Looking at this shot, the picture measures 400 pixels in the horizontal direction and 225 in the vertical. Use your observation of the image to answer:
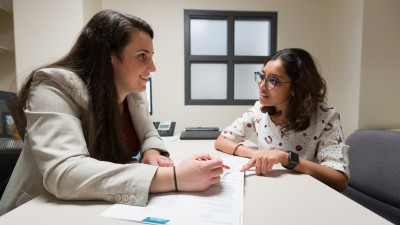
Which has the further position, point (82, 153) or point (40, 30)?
point (40, 30)

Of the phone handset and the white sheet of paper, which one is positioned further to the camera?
the phone handset

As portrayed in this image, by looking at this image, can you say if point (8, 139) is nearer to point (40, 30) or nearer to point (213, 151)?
point (213, 151)

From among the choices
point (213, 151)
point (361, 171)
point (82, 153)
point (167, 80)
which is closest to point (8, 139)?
point (82, 153)

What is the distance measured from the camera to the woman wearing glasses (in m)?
0.98

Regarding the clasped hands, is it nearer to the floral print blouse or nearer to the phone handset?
the floral print blouse

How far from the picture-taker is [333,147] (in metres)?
0.98

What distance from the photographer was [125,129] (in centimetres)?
108

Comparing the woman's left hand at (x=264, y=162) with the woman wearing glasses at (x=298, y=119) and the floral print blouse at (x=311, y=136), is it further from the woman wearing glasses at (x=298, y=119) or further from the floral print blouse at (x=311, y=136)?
the floral print blouse at (x=311, y=136)

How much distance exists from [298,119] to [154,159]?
0.68 metres

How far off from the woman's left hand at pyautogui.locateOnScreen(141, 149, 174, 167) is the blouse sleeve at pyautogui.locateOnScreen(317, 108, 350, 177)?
63cm

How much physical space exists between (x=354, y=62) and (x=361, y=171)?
1553 millimetres

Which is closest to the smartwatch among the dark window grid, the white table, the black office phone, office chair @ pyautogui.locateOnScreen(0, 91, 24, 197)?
the white table

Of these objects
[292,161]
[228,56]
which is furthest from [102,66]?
[228,56]

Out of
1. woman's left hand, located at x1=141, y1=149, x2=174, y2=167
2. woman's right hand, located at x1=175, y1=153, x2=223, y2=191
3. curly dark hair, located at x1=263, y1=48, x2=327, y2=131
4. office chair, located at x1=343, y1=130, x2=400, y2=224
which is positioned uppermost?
curly dark hair, located at x1=263, y1=48, x2=327, y2=131
